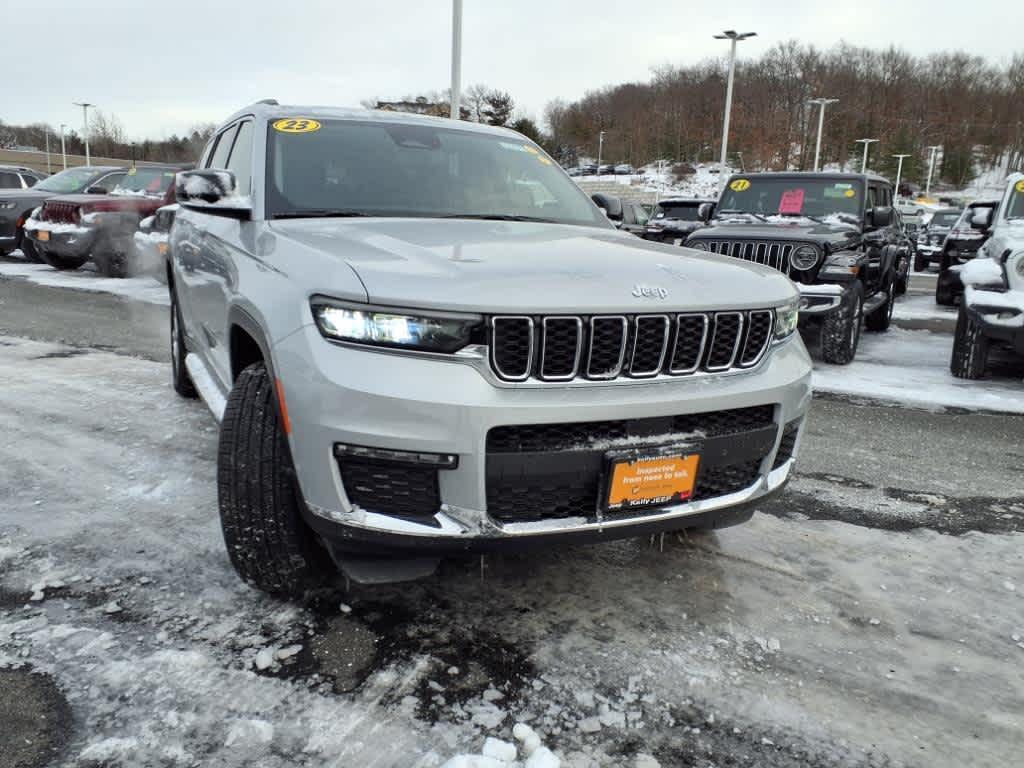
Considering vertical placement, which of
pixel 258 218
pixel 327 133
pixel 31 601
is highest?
pixel 327 133

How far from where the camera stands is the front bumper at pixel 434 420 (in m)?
1.99

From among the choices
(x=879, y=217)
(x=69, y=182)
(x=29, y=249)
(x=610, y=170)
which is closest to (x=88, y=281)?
(x=29, y=249)

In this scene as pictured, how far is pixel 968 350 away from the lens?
6.62m

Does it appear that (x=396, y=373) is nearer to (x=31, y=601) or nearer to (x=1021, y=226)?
(x=31, y=601)

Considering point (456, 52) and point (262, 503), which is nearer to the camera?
point (262, 503)

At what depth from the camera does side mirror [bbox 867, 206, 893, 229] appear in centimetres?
791

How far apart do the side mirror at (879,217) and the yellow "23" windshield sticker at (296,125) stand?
641cm

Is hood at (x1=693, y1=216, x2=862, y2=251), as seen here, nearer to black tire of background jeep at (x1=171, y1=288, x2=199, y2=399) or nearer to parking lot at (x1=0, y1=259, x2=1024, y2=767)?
parking lot at (x1=0, y1=259, x2=1024, y2=767)

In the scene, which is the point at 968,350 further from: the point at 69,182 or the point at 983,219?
the point at 69,182

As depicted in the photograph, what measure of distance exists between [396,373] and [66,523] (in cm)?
197

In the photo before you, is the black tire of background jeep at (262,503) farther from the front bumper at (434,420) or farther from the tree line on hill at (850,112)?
the tree line on hill at (850,112)

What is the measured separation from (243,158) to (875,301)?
718 cm

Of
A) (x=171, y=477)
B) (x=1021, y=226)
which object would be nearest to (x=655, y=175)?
(x=1021, y=226)

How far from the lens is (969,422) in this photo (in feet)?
17.9
